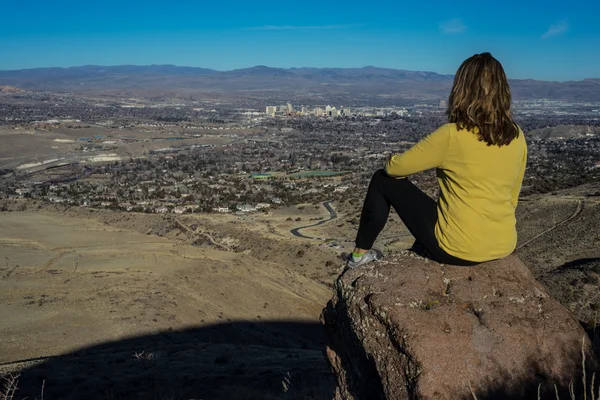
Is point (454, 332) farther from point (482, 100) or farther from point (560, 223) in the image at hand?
point (560, 223)

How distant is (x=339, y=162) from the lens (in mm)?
71375

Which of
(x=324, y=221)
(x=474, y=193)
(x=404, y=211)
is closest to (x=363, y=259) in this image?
(x=404, y=211)

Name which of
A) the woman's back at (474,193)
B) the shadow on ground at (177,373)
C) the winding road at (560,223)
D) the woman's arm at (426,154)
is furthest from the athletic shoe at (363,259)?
the winding road at (560,223)

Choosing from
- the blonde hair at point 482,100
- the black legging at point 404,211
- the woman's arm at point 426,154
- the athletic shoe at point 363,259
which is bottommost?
the athletic shoe at point 363,259

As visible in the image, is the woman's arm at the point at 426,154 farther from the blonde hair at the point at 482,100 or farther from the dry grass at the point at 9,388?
the dry grass at the point at 9,388

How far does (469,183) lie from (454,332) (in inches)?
41.4

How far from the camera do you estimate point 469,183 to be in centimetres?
401

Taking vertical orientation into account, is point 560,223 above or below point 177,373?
below

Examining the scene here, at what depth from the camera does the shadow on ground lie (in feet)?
29.4

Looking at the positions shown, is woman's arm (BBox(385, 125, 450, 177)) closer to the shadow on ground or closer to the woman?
the woman

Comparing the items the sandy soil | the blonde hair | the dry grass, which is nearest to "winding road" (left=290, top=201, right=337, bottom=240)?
the sandy soil

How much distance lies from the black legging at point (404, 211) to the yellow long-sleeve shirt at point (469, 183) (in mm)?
84

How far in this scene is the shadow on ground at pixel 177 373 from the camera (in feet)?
29.4

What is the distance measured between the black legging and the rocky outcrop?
23 cm
